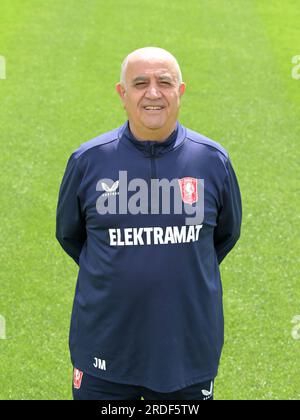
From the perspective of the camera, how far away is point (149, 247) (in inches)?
131

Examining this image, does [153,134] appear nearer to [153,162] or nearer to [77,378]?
[153,162]

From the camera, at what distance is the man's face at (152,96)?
3.34 m

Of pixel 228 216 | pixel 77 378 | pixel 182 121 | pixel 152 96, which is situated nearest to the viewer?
pixel 152 96

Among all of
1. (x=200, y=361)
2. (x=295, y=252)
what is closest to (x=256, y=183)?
(x=295, y=252)

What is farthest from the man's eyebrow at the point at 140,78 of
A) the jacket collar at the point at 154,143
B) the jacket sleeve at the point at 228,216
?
the jacket sleeve at the point at 228,216

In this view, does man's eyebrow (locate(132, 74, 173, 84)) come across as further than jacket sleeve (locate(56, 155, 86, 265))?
No

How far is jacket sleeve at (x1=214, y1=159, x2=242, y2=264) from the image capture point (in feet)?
11.8

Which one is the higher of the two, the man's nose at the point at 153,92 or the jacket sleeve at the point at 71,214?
the man's nose at the point at 153,92

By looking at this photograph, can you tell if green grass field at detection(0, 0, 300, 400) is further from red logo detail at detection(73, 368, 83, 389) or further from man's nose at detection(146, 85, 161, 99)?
man's nose at detection(146, 85, 161, 99)

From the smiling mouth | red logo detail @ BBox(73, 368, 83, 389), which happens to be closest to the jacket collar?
the smiling mouth

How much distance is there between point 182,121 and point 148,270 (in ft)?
22.9

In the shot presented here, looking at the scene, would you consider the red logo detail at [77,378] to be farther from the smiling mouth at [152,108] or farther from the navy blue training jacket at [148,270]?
the smiling mouth at [152,108]

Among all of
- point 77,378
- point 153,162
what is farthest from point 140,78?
point 77,378

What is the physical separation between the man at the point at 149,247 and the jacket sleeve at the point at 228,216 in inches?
1.3
